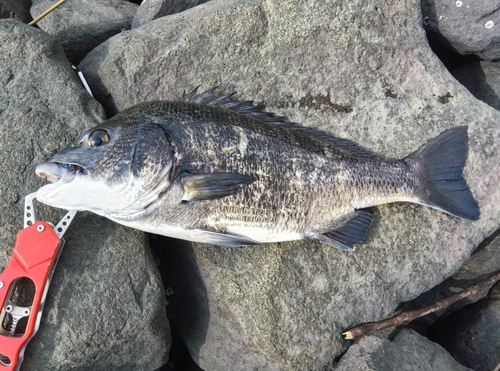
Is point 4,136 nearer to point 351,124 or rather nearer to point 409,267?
point 351,124

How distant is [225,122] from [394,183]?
4.48ft

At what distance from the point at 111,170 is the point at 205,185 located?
59 cm

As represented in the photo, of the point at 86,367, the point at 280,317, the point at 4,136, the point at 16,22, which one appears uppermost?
the point at 16,22

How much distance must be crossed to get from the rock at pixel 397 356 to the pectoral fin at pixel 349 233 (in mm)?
794

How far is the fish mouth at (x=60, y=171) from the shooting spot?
239cm

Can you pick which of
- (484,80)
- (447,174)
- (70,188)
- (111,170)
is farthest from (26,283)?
(484,80)

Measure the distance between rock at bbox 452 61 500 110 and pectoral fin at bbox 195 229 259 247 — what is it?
10.7 ft

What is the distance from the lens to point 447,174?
10.2 ft

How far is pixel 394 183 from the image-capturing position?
3.00 metres

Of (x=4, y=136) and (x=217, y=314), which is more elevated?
(x=4, y=136)

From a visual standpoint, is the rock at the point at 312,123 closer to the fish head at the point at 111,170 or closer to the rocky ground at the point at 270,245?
the rocky ground at the point at 270,245

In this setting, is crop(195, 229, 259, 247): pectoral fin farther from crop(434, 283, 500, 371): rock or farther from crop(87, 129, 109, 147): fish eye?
crop(434, 283, 500, 371): rock

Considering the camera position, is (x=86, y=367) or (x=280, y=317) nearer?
(x=86, y=367)

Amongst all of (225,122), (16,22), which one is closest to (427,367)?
(225,122)
